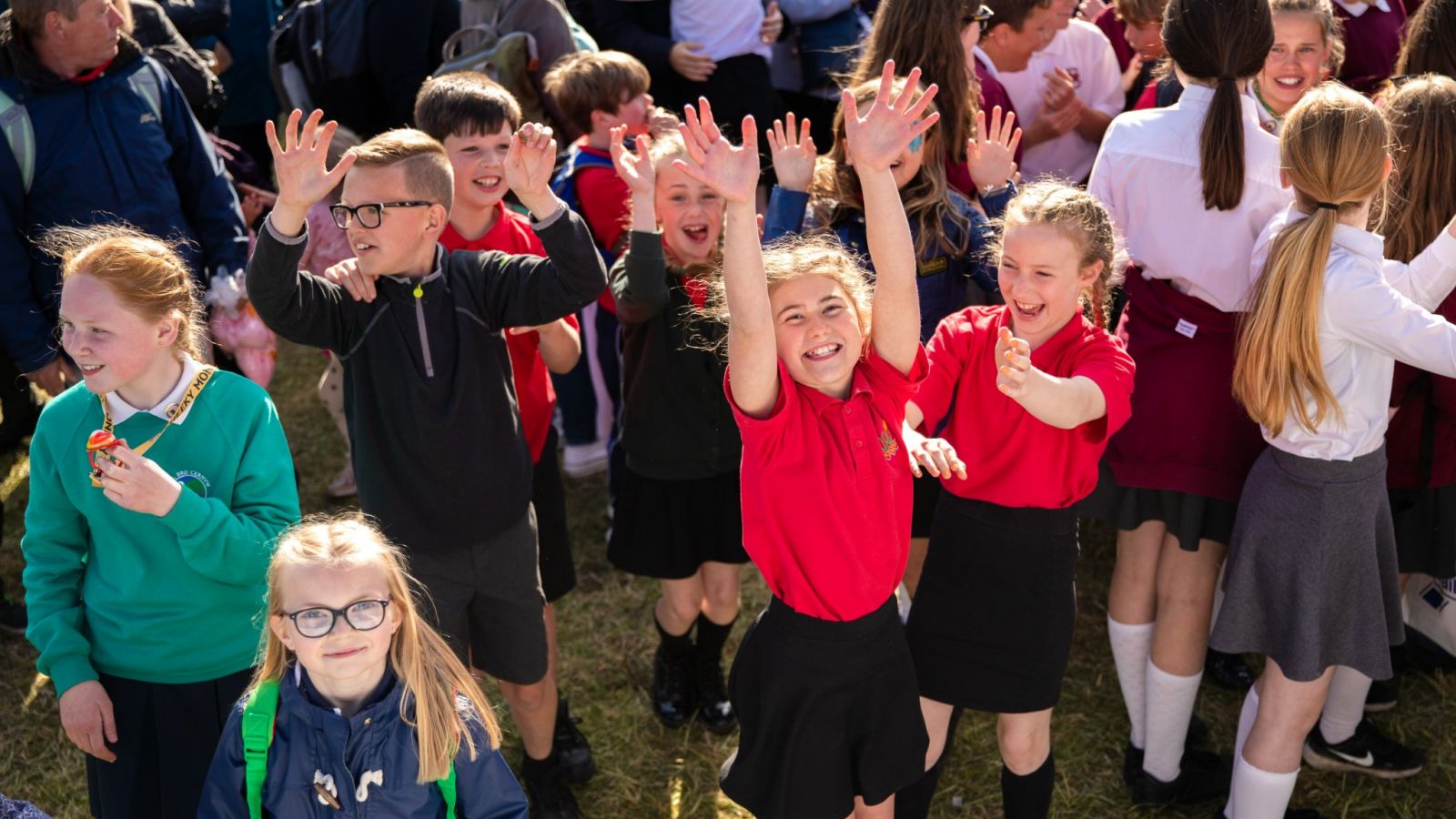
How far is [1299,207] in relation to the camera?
2994 millimetres

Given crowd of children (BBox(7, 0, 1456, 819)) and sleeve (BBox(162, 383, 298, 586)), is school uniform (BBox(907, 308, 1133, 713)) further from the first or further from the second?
sleeve (BBox(162, 383, 298, 586))

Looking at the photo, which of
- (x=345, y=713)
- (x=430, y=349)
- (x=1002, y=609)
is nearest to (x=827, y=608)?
(x=1002, y=609)

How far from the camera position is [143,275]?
8.96 feet

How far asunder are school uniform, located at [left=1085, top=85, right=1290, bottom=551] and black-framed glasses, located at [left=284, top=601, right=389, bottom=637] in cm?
197

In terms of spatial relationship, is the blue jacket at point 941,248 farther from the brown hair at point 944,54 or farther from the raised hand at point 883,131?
the raised hand at point 883,131

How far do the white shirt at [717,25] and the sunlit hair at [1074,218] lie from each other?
2.55 meters

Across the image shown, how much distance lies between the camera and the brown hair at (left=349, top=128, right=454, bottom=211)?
3041 mm

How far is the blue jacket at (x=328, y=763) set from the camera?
7.61ft

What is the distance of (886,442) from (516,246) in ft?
4.54

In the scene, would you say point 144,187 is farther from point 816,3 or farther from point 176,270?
point 816,3

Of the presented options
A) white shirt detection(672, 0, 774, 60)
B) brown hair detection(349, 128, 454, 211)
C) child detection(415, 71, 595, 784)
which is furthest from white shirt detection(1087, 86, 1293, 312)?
white shirt detection(672, 0, 774, 60)

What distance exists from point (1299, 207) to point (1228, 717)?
166 cm

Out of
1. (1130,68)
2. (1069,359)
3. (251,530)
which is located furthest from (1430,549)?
(251,530)

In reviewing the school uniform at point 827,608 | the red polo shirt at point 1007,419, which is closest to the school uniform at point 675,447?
the red polo shirt at point 1007,419
